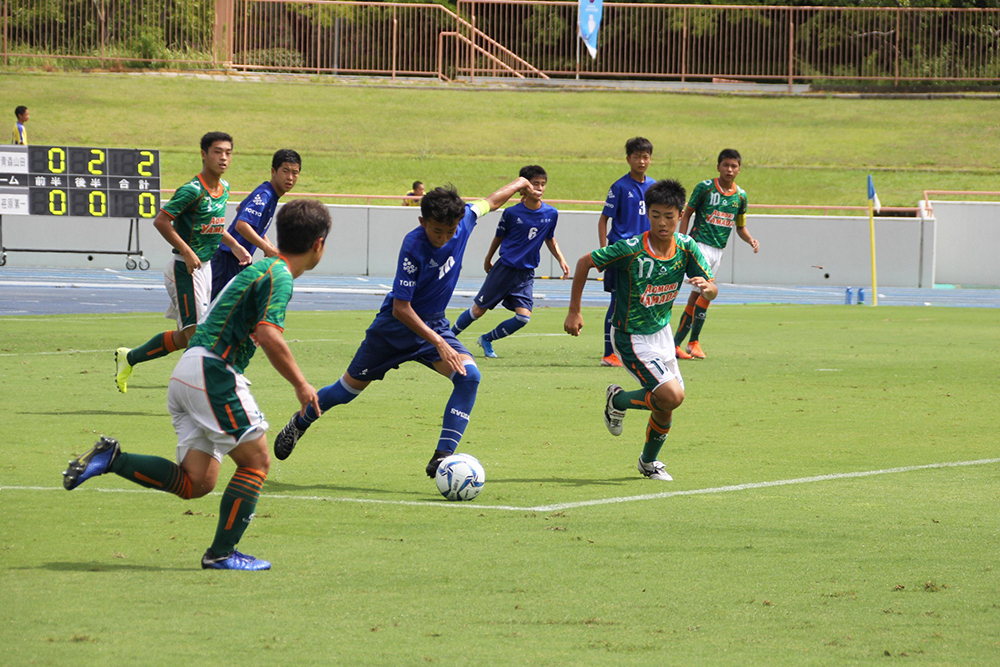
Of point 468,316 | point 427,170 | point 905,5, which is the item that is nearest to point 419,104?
point 427,170

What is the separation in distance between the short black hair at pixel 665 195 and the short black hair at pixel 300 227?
2.91m

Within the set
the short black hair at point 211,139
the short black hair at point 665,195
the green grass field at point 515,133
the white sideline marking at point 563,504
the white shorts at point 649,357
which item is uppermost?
the green grass field at point 515,133

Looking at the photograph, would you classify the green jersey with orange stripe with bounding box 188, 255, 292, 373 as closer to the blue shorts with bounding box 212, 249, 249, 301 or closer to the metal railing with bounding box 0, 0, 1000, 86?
the blue shorts with bounding box 212, 249, 249, 301

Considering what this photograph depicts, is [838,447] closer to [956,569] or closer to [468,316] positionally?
[956,569]

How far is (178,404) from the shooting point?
5105mm

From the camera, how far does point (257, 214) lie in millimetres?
10062

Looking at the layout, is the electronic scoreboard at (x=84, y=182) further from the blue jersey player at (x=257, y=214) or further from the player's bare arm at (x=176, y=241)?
the player's bare arm at (x=176, y=241)

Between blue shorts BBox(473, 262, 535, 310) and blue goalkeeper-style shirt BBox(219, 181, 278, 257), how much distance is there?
3673mm

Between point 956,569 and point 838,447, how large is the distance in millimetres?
3256

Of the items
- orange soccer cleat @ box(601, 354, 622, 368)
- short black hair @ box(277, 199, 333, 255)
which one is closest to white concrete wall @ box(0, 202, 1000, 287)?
orange soccer cleat @ box(601, 354, 622, 368)

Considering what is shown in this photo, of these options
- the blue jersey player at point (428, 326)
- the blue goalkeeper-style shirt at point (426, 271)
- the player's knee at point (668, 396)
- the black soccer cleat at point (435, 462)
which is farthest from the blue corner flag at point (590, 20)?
the black soccer cleat at point (435, 462)

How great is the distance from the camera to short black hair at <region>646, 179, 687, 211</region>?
24.5 ft

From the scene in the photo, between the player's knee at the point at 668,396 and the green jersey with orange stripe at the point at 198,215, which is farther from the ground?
the green jersey with orange stripe at the point at 198,215

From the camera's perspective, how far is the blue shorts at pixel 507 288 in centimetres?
1347
